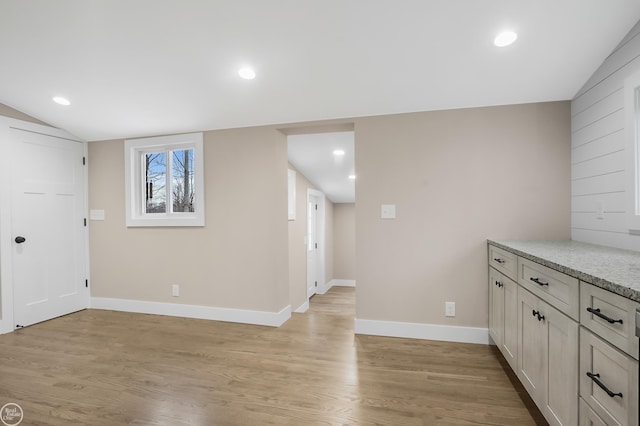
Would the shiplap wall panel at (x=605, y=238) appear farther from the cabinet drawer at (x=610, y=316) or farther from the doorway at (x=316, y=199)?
the doorway at (x=316, y=199)

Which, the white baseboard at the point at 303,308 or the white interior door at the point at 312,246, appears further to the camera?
the white interior door at the point at 312,246

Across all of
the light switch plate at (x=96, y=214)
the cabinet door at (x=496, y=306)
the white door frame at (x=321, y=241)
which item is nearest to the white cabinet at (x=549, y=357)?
the cabinet door at (x=496, y=306)

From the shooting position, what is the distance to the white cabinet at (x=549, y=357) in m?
1.30

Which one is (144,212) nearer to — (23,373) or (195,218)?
(195,218)

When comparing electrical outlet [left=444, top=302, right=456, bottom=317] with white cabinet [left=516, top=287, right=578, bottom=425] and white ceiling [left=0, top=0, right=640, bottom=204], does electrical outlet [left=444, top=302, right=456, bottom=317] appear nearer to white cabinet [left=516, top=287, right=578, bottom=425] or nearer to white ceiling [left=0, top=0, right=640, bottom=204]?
white cabinet [left=516, top=287, right=578, bottom=425]

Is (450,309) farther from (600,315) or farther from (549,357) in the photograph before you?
(600,315)

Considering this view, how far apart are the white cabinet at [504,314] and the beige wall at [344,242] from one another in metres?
4.16

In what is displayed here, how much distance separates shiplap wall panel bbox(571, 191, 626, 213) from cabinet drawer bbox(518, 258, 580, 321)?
74 cm

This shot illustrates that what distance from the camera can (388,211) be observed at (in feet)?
9.37

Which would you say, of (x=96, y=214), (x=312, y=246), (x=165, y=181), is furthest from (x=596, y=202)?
(x=96, y=214)

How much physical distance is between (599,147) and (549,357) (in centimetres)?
160

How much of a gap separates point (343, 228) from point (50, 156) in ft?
16.4

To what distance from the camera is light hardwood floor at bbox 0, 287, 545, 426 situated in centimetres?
177

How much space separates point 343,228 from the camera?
22.0ft
